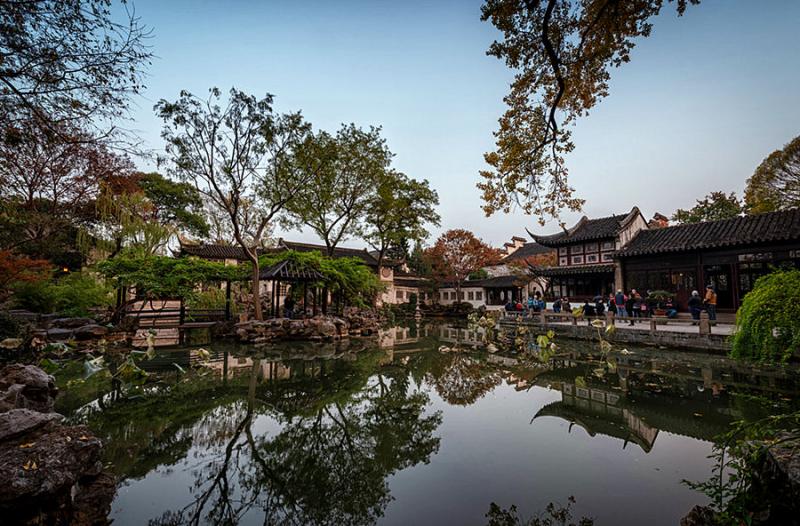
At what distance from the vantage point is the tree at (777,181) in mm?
15562

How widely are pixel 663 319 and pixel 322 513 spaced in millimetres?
12283

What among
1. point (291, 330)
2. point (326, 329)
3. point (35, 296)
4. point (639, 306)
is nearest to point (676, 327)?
point (639, 306)

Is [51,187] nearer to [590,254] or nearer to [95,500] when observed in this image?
[95,500]

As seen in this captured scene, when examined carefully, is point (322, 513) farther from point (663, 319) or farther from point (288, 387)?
point (663, 319)

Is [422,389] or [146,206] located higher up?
[146,206]

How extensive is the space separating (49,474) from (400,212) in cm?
2280

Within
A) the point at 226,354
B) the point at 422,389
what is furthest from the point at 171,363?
the point at 422,389

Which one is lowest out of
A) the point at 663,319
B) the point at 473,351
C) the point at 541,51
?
the point at 473,351

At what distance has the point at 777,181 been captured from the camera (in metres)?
16.4

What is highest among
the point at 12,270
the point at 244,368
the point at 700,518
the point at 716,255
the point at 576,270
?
the point at 716,255

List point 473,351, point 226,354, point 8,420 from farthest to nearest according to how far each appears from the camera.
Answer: point 473,351 → point 226,354 → point 8,420

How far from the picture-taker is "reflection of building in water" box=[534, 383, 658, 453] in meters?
4.36

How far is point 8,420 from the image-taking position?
2729 mm

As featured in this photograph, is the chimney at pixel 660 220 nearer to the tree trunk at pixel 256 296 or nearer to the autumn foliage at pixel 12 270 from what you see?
the tree trunk at pixel 256 296
